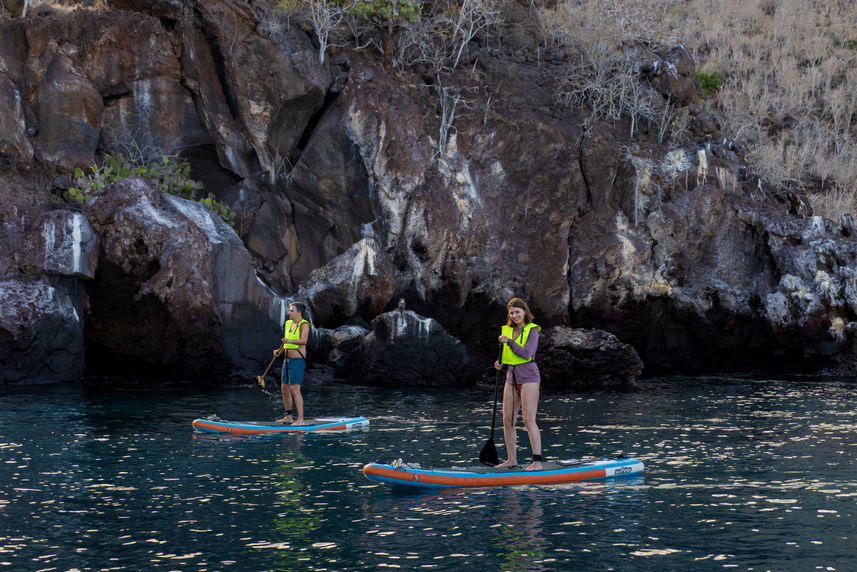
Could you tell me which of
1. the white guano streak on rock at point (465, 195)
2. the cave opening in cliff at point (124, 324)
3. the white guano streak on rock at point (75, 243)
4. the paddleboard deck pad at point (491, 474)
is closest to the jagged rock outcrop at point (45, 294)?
the white guano streak on rock at point (75, 243)

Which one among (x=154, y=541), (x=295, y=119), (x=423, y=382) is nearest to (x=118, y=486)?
(x=154, y=541)

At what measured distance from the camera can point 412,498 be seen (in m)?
10.4

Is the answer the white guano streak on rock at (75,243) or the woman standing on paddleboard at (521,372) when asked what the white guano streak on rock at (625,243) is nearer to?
the white guano streak on rock at (75,243)

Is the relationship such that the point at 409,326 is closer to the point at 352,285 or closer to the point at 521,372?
the point at 352,285

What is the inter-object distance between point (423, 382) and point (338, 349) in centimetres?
278

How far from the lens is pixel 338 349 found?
26094 millimetres

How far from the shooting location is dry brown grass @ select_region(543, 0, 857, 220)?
113ft

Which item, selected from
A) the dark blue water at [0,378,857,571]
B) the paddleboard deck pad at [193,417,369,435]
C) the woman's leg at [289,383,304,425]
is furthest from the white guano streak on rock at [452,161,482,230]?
the paddleboard deck pad at [193,417,369,435]

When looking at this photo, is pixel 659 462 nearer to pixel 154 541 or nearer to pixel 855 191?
pixel 154 541

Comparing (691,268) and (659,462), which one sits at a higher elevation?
(691,268)

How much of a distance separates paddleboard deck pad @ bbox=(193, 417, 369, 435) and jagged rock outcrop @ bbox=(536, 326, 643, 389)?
9964 mm

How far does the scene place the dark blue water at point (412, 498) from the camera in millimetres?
7941

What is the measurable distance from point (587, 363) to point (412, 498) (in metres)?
15.2

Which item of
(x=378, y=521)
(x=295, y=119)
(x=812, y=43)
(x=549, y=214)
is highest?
(x=812, y=43)
